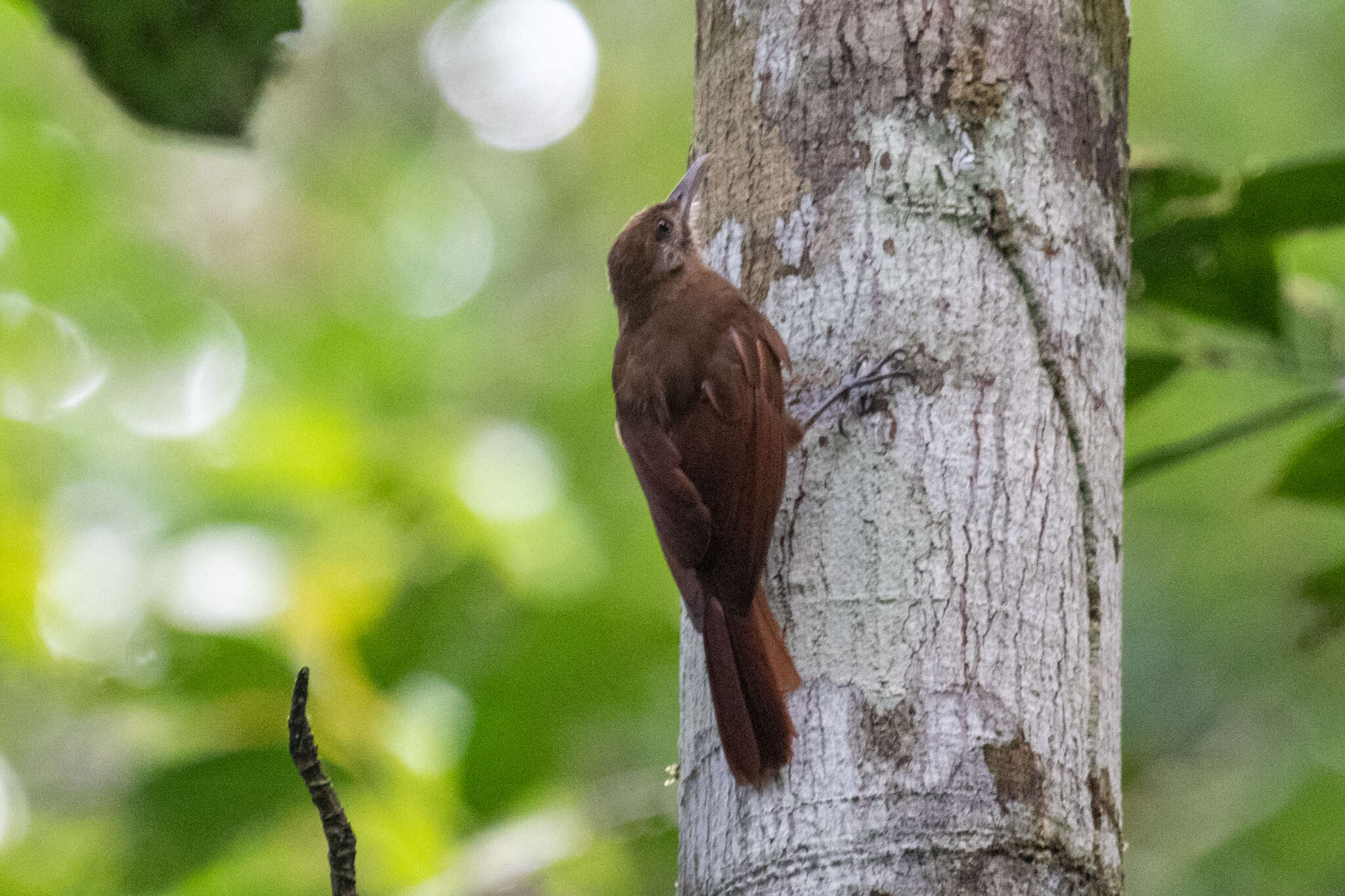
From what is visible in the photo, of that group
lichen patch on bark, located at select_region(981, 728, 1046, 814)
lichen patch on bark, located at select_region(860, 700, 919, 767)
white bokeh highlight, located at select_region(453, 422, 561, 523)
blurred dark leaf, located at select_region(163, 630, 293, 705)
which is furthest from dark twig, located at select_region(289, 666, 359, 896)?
white bokeh highlight, located at select_region(453, 422, 561, 523)

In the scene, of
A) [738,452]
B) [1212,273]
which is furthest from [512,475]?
[738,452]

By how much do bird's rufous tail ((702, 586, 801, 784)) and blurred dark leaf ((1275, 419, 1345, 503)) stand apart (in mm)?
1247

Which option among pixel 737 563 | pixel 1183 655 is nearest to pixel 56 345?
pixel 1183 655

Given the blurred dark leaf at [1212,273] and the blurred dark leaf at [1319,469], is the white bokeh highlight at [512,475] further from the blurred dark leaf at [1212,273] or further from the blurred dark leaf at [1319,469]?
the blurred dark leaf at [1319,469]

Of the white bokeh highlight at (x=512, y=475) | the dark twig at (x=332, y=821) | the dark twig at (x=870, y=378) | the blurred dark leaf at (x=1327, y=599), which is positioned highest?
the white bokeh highlight at (x=512, y=475)

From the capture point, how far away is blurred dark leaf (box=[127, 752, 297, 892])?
297 centimetres

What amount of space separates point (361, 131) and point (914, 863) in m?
7.92

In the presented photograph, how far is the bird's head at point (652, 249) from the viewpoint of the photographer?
9.43 ft

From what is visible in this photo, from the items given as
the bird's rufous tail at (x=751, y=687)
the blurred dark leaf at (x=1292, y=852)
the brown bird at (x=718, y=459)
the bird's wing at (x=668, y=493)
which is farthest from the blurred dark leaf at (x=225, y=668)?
the blurred dark leaf at (x=1292, y=852)

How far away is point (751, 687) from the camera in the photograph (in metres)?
1.83

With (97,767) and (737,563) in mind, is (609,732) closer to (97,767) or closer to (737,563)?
(737,563)

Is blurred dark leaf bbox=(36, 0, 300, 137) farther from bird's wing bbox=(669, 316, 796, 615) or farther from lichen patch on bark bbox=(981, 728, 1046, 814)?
lichen patch on bark bbox=(981, 728, 1046, 814)

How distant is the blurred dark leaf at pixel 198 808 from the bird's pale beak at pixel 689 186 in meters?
1.48

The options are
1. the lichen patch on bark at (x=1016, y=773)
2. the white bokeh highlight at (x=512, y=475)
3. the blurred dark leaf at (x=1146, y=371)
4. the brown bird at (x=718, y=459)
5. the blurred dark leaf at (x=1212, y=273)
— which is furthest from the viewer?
the white bokeh highlight at (x=512, y=475)
